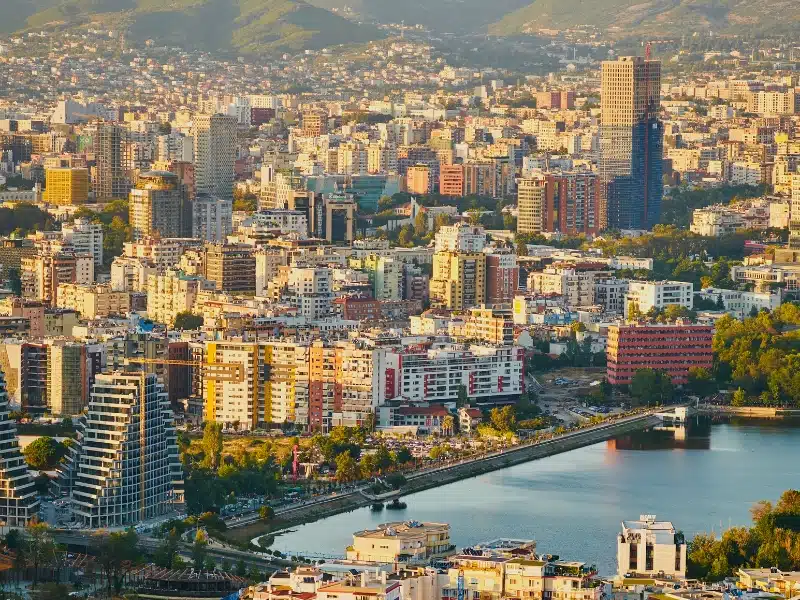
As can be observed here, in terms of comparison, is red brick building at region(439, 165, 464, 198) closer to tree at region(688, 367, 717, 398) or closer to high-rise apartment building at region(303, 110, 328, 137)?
high-rise apartment building at region(303, 110, 328, 137)

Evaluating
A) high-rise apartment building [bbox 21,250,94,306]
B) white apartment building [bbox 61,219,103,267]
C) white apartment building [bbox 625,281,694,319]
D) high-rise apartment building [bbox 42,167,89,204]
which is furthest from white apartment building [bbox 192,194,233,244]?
white apartment building [bbox 625,281,694,319]

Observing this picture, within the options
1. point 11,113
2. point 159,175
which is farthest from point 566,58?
point 159,175

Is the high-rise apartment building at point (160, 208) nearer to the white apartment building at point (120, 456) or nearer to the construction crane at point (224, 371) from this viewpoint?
the construction crane at point (224, 371)

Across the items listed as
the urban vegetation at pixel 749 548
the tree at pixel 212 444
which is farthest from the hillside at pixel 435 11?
the urban vegetation at pixel 749 548

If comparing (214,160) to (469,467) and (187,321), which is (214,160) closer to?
(187,321)

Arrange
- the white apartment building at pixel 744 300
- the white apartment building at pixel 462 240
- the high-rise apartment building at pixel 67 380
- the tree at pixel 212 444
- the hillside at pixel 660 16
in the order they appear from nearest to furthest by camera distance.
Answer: the tree at pixel 212 444 → the high-rise apartment building at pixel 67 380 → the white apartment building at pixel 744 300 → the white apartment building at pixel 462 240 → the hillside at pixel 660 16

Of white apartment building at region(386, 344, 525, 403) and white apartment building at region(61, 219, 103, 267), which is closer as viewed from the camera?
white apartment building at region(386, 344, 525, 403)

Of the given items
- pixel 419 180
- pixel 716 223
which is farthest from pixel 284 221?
pixel 419 180
